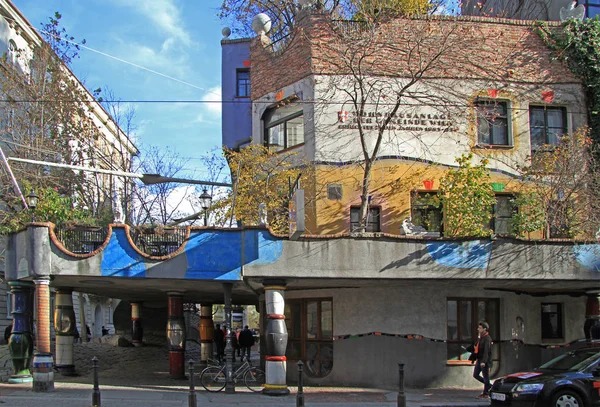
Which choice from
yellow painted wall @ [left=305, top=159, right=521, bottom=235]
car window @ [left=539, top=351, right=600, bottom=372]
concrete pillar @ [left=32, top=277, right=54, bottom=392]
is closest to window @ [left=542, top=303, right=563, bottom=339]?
yellow painted wall @ [left=305, top=159, right=521, bottom=235]

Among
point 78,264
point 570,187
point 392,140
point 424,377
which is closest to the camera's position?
point 78,264

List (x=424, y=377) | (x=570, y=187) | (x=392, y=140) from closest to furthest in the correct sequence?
(x=424, y=377) < (x=570, y=187) < (x=392, y=140)

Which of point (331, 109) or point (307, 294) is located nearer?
point (307, 294)

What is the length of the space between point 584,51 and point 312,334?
517 inches

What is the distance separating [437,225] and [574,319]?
16.8 ft

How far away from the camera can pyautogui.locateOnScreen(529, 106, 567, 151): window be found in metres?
22.8

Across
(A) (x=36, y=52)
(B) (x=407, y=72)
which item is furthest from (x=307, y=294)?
(A) (x=36, y=52)

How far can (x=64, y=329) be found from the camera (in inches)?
842

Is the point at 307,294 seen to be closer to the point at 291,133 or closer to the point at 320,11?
the point at 291,133

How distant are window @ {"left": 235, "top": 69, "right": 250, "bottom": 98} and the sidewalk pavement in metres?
15.3

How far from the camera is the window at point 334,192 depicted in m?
21.6

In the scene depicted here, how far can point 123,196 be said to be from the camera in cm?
3216

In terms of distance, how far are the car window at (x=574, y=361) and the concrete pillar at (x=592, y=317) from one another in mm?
5285

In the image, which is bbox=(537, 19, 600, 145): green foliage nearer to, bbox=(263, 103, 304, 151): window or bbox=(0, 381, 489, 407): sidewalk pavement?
bbox=(263, 103, 304, 151): window
